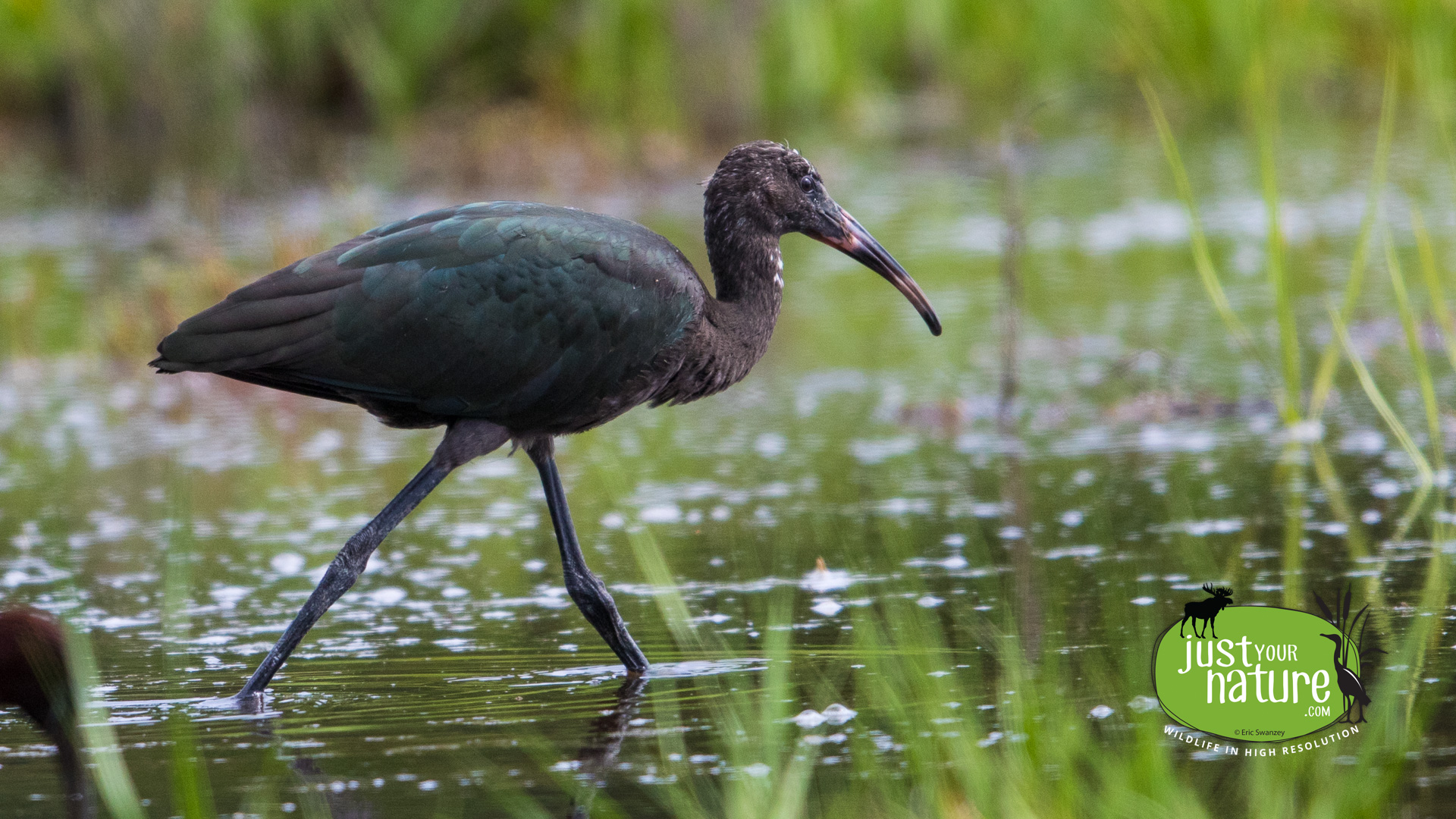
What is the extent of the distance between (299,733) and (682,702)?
36.8 inches

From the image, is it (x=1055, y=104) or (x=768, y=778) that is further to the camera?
(x=1055, y=104)

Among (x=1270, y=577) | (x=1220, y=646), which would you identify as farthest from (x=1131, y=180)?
(x=1220, y=646)

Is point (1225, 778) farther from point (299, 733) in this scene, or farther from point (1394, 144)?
point (1394, 144)

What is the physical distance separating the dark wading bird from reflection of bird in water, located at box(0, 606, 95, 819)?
0.60 meters

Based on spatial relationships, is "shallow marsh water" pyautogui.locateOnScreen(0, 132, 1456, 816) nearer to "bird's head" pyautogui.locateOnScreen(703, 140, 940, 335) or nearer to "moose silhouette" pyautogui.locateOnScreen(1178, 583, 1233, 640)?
"moose silhouette" pyautogui.locateOnScreen(1178, 583, 1233, 640)

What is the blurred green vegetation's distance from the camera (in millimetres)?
15031

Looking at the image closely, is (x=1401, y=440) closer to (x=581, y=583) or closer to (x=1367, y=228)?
(x=1367, y=228)

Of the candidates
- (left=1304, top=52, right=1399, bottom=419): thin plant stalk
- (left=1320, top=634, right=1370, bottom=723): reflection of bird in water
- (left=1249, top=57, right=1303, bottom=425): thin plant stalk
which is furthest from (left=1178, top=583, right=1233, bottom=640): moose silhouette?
(left=1249, top=57, right=1303, bottom=425): thin plant stalk

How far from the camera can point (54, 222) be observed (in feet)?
49.5

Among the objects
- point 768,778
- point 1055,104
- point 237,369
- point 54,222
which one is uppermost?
point 1055,104

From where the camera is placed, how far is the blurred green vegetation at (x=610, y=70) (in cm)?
1503

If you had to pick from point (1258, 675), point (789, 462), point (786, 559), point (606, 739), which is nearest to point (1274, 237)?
point (786, 559)

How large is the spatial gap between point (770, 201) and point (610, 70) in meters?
11.2

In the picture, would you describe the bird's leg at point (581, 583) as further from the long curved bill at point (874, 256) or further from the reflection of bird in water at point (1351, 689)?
the reflection of bird in water at point (1351, 689)
